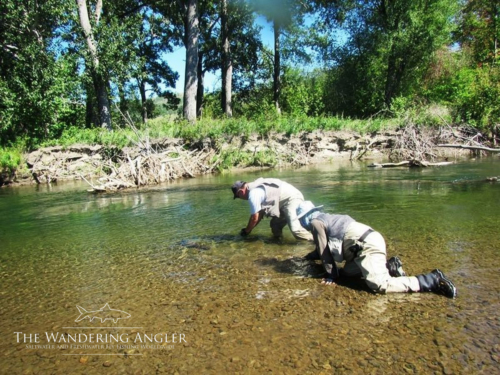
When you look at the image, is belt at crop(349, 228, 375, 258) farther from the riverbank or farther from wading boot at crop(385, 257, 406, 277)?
the riverbank

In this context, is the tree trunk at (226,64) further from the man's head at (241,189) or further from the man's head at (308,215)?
the man's head at (308,215)

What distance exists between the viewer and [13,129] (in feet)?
62.5

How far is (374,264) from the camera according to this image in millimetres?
4430

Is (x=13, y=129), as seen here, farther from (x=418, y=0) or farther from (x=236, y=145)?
(x=418, y=0)

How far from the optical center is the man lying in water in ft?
14.3

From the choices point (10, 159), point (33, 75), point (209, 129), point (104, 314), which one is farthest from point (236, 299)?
point (33, 75)

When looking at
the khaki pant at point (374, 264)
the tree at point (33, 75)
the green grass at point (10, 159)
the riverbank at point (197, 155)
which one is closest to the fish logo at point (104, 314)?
the khaki pant at point (374, 264)

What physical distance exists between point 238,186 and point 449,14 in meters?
28.7

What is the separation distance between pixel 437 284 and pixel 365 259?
2.70 ft

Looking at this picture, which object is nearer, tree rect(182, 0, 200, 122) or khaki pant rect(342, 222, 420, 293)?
khaki pant rect(342, 222, 420, 293)

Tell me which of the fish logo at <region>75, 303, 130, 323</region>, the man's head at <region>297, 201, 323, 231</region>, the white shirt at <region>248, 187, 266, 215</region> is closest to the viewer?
the fish logo at <region>75, 303, 130, 323</region>

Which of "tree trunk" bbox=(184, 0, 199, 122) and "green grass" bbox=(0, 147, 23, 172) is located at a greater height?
"tree trunk" bbox=(184, 0, 199, 122)

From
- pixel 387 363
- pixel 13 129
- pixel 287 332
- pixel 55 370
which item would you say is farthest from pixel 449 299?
pixel 13 129

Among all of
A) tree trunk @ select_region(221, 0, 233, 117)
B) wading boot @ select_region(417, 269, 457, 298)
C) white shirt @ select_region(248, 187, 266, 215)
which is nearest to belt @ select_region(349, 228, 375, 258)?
wading boot @ select_region(417, 269, 457, 298)
